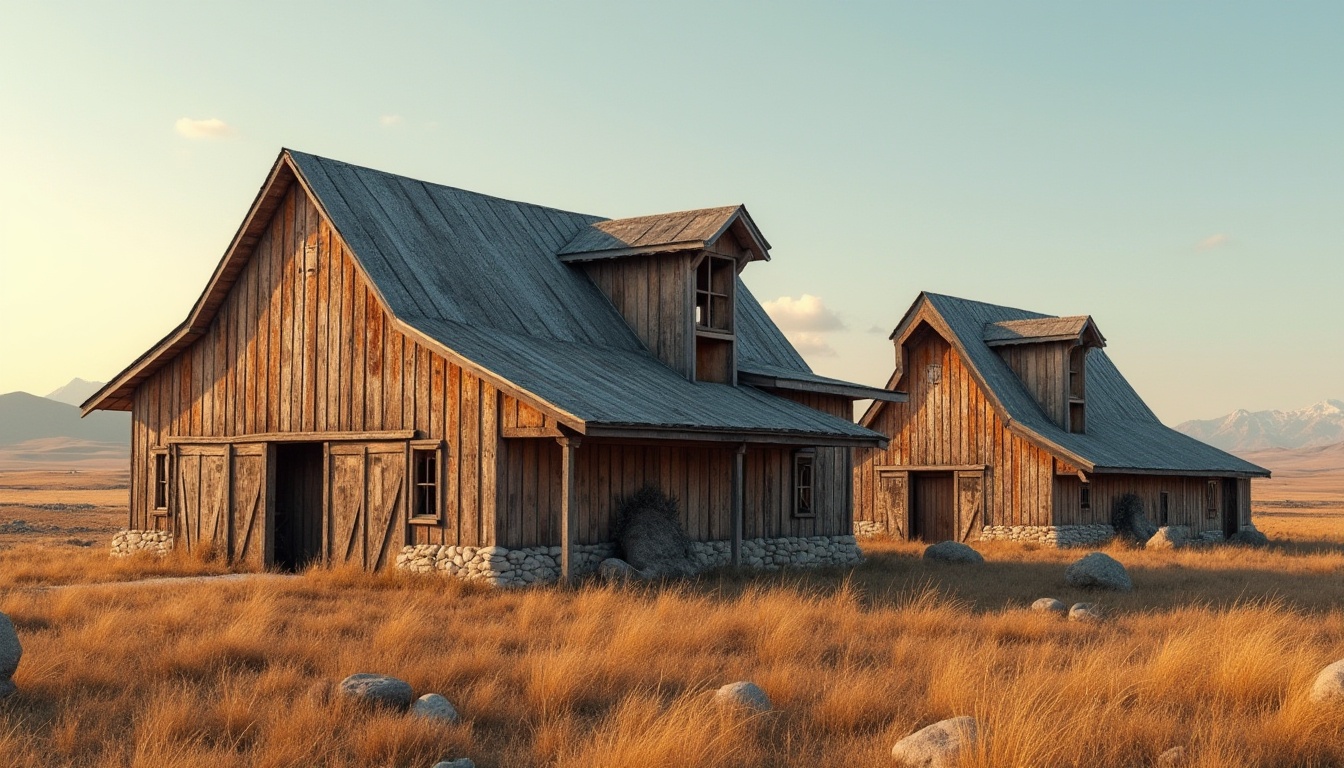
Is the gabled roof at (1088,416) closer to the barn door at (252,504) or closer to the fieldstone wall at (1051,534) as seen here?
the fieldstone wall at (1051,534)

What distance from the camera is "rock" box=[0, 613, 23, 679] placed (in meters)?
10.8

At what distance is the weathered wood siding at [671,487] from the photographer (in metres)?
20.5

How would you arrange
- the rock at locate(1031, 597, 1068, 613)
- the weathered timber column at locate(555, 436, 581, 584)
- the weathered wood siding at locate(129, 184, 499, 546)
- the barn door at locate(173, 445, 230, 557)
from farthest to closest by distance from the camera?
the barn door at locate(173, 445, 230, 557), the weathered wood siding at locate(129, 184, 499, 546), the weathered timber column at locate(555, 436, 581, 584), the rock at locate(1031, 597, 1068, 613)

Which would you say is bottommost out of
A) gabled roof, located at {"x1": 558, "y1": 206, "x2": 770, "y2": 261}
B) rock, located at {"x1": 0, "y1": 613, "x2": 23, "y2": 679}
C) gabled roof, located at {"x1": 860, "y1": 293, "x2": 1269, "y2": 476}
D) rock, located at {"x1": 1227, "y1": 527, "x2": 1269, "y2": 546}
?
rock, located at {"x1": 1227, "y1": 527, "x2": 1269, "y2": 546}

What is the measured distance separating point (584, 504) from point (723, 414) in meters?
2.81

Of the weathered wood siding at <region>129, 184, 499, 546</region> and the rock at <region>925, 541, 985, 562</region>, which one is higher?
the weathered wood siding at <region>129, 184, 499, 546</region>

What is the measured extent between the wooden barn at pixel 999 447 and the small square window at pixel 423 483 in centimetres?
1685

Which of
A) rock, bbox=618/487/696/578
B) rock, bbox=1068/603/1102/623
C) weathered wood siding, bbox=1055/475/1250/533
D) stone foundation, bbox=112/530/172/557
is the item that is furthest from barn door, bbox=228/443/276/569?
weathered wood siding, bbox=1055/475/1250/533

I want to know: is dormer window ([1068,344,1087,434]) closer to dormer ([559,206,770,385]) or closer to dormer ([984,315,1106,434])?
dormer ([984,315,1106,434])

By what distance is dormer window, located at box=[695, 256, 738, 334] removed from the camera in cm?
2603

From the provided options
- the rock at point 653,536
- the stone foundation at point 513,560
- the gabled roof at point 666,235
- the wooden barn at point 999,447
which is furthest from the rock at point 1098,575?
the wooden barn at point 999,447

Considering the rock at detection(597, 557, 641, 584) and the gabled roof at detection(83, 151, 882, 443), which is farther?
the gabled roof at detection(83, 151, 882, 443)

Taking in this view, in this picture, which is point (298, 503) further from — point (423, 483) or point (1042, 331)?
point (1042, 331)

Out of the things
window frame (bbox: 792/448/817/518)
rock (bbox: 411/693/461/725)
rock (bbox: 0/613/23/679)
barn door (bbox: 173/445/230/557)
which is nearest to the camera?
rock (bbox: 411/693/461/725)
